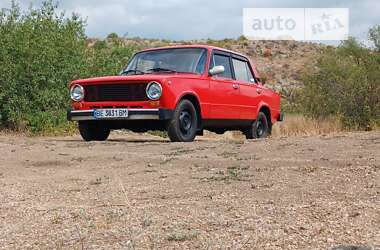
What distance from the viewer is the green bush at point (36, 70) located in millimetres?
13336

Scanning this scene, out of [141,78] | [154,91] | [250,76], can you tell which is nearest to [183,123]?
[154,91]

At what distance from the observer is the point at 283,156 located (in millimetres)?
6465

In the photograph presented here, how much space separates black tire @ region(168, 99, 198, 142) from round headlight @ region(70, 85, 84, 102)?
1.44 metres

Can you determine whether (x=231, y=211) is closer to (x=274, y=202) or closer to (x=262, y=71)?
(x=274, y=202)

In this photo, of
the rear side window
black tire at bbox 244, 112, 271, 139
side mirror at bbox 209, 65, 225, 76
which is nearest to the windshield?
side mirror at bbox 209, 65, 225, 76

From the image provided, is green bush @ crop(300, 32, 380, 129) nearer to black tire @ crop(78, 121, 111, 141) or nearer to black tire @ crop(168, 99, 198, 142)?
black tire @ crop(168, 99, 198, 142)

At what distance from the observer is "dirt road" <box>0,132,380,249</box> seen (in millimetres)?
3553

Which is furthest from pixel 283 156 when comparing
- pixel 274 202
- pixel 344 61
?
pixel 344 61

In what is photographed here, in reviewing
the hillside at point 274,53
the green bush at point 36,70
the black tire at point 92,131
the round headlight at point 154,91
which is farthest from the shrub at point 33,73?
the hillside at point 274,53

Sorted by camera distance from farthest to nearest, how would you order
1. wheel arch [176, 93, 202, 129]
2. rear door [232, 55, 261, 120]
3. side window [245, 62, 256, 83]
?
side window [245, 62, 256, 83] < rear door [232, 55, 261, 120] < wheel arch [176, 93, 202, 129]

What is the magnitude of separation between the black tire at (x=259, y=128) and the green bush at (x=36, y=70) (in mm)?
4267

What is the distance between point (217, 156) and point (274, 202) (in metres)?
2.64

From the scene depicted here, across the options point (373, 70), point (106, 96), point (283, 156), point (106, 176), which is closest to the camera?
point (106, 176)

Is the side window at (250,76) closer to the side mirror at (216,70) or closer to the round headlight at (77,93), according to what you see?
the side mirror at (216,70)
